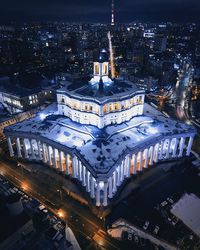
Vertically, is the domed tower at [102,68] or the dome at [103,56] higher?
Answer: the dome at [103,56]

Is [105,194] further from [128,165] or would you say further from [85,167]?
[128,165]

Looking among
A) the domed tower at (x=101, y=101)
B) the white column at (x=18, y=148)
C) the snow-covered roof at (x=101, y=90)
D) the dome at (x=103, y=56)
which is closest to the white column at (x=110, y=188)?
the domed tower at (x=101, y=101)

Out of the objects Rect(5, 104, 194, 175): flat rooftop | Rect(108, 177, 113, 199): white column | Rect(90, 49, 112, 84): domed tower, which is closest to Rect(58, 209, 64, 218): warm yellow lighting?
Rect(108, 177, 113, 199): white column

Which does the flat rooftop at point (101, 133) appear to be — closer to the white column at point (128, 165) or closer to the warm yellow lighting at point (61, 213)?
the white column at point (128, 165)

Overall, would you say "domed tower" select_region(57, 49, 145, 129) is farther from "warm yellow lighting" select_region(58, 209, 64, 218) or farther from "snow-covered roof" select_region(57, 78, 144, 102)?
"warm yellow lighting" select_region(58, 209, 64, 218)

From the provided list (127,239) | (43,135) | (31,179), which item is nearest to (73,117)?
(43,135)

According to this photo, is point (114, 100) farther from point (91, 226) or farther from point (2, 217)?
point (2, 217)
